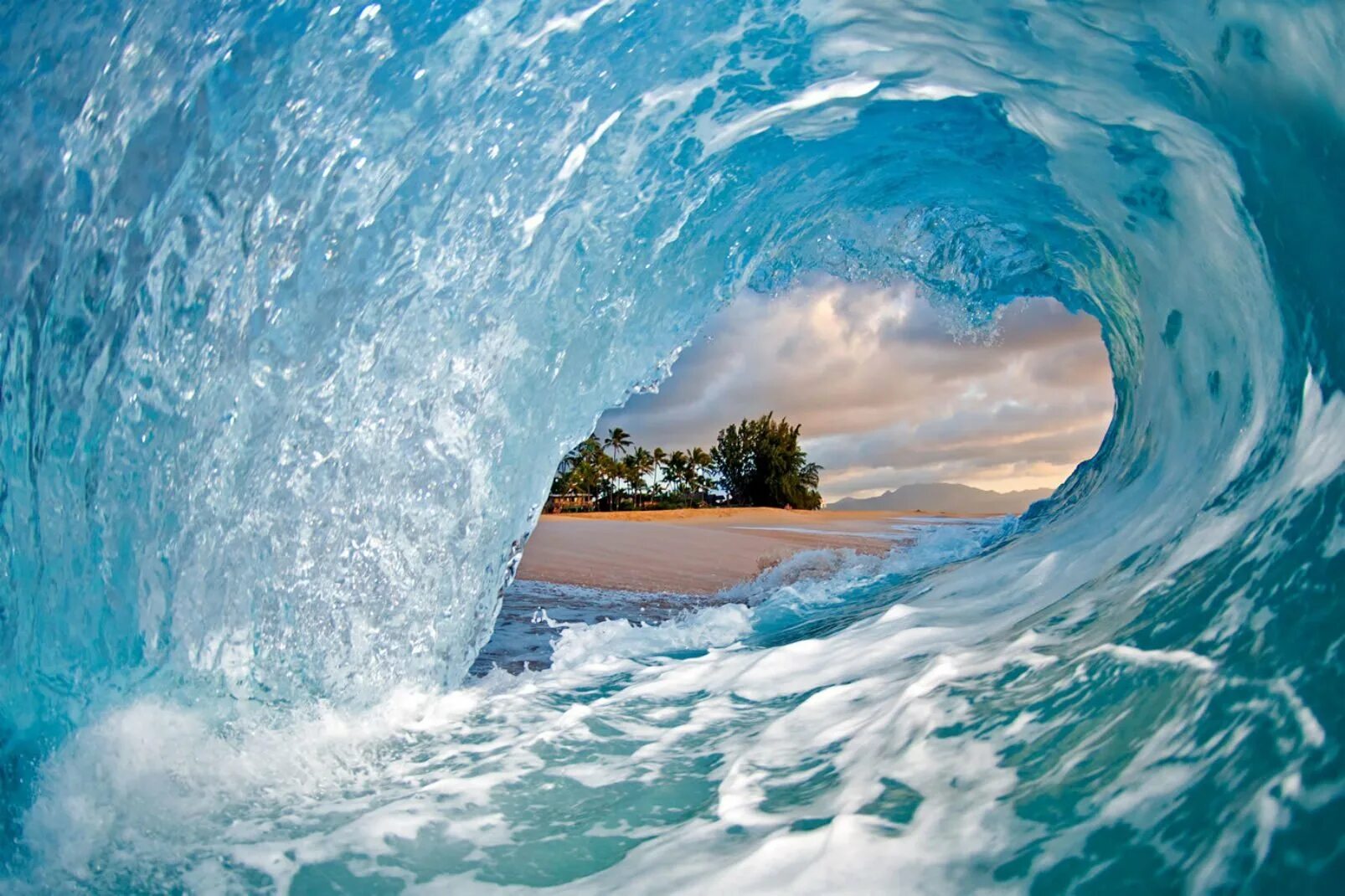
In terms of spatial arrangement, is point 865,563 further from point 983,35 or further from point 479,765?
point 479,765

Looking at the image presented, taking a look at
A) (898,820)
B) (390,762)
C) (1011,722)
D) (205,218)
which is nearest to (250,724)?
(390,762)

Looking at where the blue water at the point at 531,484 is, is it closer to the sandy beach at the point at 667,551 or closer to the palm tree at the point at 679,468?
the sandy beach at the point at 667,551

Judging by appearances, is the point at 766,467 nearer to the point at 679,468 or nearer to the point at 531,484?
the point at 679,468

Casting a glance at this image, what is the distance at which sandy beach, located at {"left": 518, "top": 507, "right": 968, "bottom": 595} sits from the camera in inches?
396

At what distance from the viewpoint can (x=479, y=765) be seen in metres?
3.37

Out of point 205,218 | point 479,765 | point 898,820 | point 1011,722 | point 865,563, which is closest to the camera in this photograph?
point 898,820

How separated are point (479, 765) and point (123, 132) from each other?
2805mm

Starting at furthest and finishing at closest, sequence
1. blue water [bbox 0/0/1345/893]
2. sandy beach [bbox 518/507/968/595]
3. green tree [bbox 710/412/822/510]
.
→ green tree [bbox 710/412/822/510]
sandy beach [bbox 518/507/968/595]
blue water [bbox 0/0/1345/893]

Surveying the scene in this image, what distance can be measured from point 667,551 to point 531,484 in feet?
29.1

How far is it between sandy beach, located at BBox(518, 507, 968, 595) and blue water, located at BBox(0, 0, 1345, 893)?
4.35 metres

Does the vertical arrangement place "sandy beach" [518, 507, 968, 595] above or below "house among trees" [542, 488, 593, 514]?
above

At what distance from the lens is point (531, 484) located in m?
4.97

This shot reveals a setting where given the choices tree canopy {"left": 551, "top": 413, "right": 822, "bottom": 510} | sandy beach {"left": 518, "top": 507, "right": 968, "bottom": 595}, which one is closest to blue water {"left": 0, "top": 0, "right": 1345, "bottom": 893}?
sandy beach {"left": 518, "top": 507, "right": 968, "bottom": 595}

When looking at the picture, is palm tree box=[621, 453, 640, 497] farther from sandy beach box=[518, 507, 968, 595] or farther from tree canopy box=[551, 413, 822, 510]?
sandy beach box=[518, 507, 968, 595]
